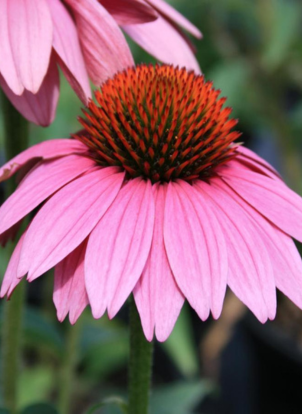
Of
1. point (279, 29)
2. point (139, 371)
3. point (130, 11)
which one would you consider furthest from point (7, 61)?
point (279, 29)

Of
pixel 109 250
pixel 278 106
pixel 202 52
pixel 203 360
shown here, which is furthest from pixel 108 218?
pixel 203 360

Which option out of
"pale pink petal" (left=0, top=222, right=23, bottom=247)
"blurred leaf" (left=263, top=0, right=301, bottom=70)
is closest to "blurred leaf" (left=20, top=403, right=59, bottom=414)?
"pale pink petal" (left=0, top=222, right=23, bottom=247)

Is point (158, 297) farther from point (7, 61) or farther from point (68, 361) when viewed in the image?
point (68, 361)

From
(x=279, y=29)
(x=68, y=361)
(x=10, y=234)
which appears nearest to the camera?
(x=10, y=234)

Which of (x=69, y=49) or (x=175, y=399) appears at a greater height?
(x=69, y=49)

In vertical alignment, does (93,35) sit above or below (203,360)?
above

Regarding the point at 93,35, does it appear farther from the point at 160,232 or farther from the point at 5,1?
the point at 160,232
